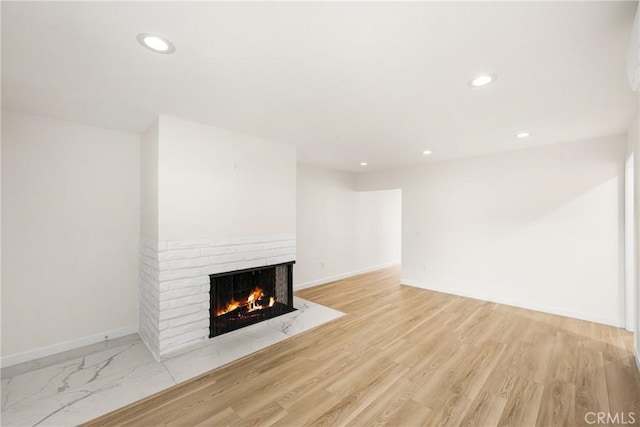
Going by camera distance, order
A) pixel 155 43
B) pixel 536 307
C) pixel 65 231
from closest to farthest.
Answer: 1. pixel 155 43
2. pixel 65 231
3. pixel 536 307

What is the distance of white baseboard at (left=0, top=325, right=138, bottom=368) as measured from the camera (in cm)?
252

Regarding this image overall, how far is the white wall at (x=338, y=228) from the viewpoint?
5184 mm

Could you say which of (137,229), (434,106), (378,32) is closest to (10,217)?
(137,229)

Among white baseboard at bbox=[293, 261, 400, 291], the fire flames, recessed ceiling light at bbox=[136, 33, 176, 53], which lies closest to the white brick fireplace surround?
the fire flames

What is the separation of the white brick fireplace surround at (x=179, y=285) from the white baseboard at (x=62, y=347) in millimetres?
181

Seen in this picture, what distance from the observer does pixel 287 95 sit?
2234 millimetres

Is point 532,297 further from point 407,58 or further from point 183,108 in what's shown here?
point 183,108

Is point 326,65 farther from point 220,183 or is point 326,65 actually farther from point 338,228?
point 338,228

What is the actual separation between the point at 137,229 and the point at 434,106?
370 cm

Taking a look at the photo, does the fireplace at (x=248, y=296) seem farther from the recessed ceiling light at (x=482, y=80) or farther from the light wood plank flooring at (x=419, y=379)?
the recessed ceiling light at (x=482, y=80)

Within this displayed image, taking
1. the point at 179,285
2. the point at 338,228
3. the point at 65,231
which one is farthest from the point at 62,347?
the point at 338,228

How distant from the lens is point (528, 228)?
399 centimetres

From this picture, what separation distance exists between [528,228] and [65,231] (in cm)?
614

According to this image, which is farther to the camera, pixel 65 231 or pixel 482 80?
pixel 65 231
